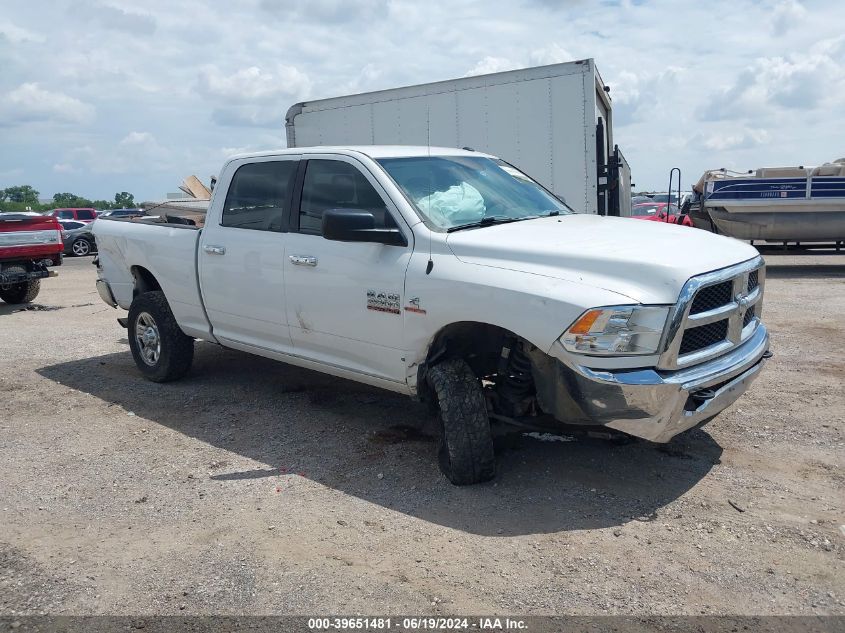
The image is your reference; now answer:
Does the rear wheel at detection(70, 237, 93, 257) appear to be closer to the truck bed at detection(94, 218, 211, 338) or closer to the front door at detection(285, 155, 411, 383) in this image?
the truck bed at detection(94, 218, 211, 338)

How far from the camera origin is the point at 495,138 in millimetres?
11320

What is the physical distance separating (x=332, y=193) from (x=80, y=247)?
2356 cm

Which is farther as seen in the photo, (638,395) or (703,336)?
(703,336)

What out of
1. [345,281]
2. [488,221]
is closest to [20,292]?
[345,281]

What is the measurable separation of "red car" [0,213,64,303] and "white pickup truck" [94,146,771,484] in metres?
6.87

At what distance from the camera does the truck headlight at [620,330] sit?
12.7 feet

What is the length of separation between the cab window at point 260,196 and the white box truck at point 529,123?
16.1 ft

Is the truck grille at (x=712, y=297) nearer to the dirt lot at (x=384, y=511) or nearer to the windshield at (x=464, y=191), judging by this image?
the dirt lot at (x=384, y=511)

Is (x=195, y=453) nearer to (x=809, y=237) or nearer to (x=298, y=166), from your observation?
(x=298, y=166)

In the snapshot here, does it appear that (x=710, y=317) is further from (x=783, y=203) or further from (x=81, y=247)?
(x=81, y=247)

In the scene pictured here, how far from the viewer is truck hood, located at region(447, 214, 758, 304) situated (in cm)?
396

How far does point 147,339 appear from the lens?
7.04 meters

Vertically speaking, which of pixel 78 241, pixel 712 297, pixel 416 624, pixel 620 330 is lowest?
pixel 416 624

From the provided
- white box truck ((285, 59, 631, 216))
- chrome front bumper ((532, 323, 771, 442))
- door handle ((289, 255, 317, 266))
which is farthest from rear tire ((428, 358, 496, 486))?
white box truck ((285, 59, 631, 216))
